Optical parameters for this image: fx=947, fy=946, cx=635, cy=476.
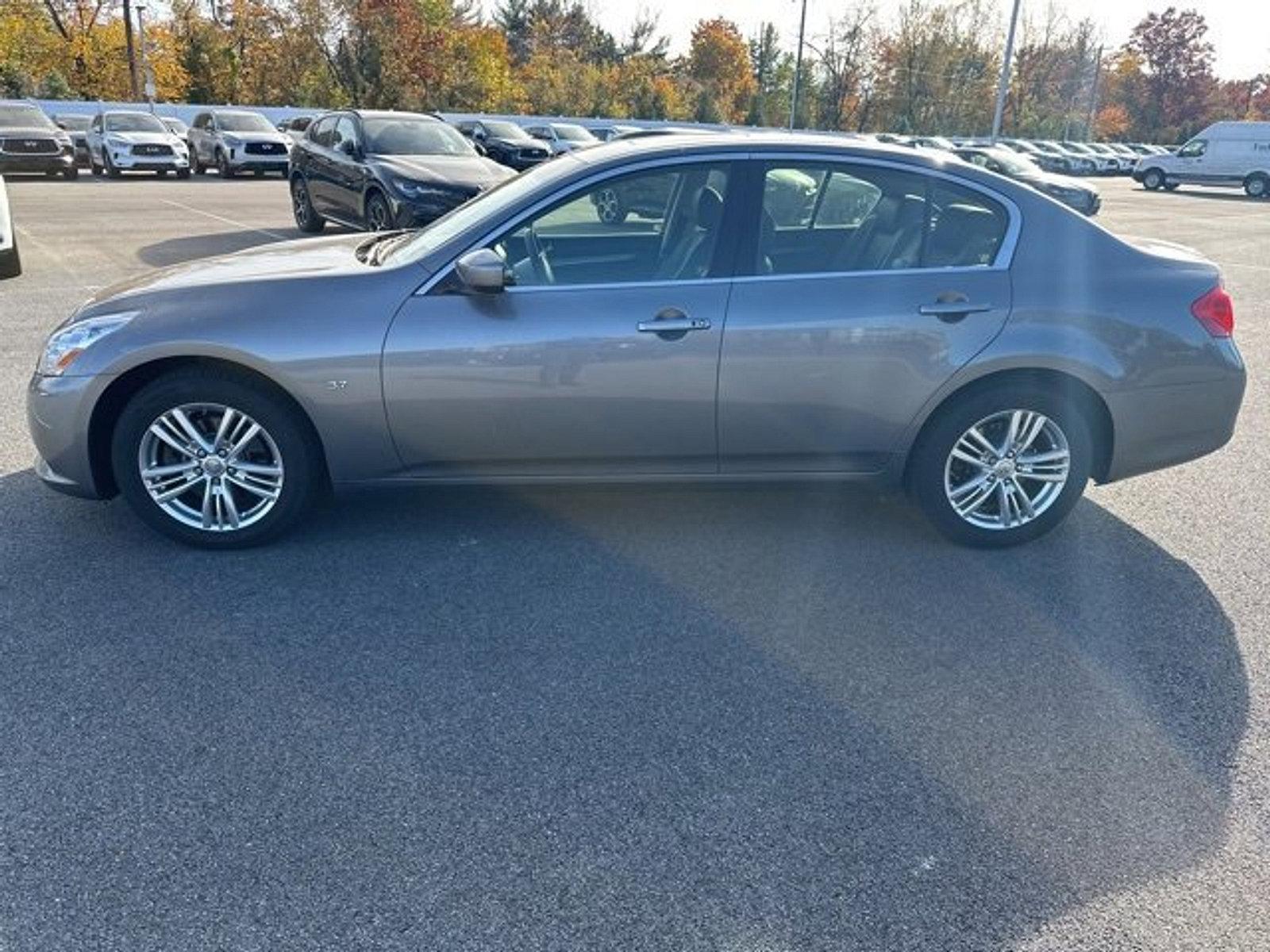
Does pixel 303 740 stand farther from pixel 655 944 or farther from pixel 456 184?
pixel 456 184

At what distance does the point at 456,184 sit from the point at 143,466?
7214 mm

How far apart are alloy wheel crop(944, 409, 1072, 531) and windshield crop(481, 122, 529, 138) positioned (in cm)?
2423

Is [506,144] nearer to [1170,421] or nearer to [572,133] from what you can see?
[572,133]

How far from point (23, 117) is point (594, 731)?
23651 millimetres

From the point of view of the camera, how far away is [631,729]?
2869 mm

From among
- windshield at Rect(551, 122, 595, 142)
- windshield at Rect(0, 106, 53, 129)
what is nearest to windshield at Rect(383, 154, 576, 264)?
windshield at Rect(0, 106, 53, 129)

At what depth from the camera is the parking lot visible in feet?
7.34

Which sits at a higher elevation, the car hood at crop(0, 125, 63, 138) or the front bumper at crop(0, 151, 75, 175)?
the car hood at crop(0, 125, 63, 138)

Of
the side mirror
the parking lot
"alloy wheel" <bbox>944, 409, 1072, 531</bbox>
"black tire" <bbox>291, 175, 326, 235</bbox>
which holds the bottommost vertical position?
the parking lot

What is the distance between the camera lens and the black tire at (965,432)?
13.0 ft

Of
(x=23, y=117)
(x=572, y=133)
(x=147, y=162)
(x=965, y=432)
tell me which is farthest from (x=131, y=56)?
(x=965, y=432)

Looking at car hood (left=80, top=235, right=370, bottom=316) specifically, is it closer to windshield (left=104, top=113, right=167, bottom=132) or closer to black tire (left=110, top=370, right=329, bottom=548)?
black tire (left=110, top=370, right=329, bottom=548)

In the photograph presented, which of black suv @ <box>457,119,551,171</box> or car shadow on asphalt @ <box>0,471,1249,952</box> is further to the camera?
black suv @ <box>457,119,551,171</box>

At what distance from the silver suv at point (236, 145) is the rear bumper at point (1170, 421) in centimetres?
2230
